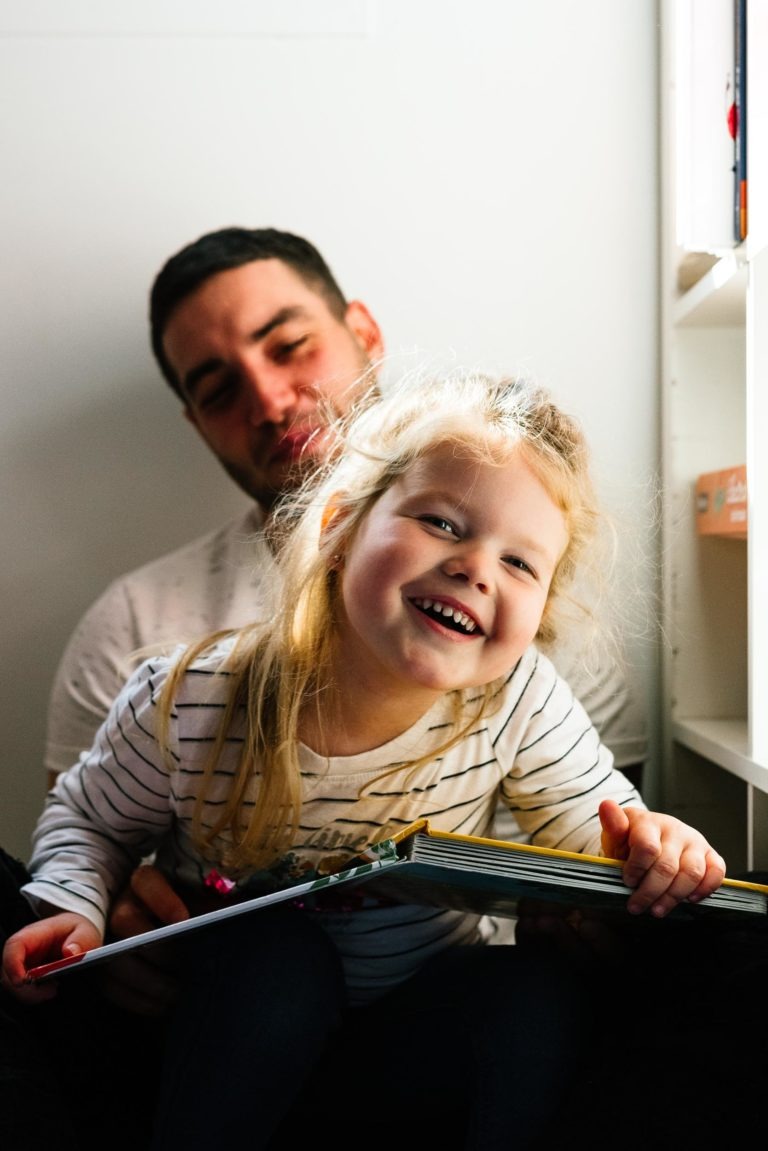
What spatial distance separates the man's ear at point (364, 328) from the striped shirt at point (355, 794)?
0.49m

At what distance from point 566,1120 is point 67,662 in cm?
75

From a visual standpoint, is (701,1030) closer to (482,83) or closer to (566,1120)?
(566,1120)

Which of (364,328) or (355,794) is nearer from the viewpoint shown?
(355,794)

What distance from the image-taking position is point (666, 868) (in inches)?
27.6

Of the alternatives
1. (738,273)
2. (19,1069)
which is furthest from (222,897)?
(738,273)

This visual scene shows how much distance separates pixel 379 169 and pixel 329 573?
0.65m

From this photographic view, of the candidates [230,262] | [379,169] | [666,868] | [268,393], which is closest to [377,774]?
[666,868]

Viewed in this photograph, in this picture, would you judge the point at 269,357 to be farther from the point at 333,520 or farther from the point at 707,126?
the point at 707,126

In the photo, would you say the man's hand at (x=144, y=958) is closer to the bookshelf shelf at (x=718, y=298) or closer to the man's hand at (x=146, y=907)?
the man's hand at (x=146, y=907)

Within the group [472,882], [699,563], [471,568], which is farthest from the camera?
[699,563]

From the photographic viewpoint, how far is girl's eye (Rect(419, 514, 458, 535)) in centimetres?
81

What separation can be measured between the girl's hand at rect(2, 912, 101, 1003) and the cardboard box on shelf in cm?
70

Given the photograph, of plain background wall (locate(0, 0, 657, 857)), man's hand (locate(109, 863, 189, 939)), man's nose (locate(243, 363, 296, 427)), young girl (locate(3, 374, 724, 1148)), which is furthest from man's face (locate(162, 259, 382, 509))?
man's hand (locate(109, 863, 189, 939))

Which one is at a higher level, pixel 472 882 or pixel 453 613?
pixel 453 613
